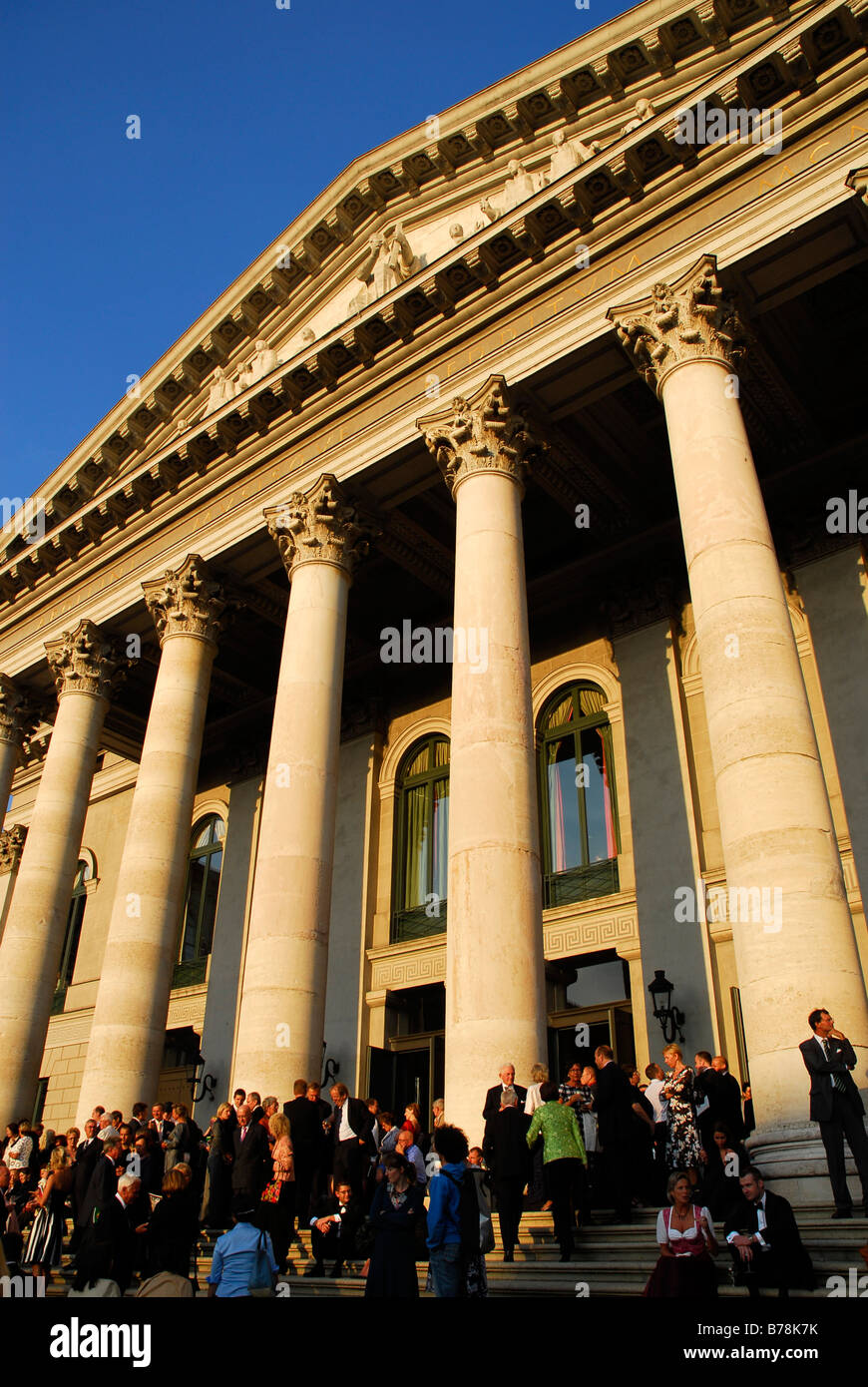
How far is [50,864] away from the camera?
2042 centimetres

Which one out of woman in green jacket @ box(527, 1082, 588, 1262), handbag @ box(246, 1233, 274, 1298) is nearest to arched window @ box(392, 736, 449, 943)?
woman in green jacket @ box(527, 1082, 588, 1262)

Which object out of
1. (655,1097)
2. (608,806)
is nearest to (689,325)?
(608,806)

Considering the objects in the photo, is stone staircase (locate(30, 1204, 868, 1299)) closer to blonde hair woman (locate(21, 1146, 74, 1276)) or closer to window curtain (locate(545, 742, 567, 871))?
blonde hair woman (locate(21, 1146, 74, 1276))

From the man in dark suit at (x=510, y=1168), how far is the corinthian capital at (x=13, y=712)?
1834 centimetres

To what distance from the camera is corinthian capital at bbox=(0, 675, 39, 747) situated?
962 inches

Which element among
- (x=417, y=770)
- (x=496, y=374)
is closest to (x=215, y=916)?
(x=417, y=770)

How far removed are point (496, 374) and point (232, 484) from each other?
657 centimetres

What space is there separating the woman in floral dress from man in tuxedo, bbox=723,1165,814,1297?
90.9 inches

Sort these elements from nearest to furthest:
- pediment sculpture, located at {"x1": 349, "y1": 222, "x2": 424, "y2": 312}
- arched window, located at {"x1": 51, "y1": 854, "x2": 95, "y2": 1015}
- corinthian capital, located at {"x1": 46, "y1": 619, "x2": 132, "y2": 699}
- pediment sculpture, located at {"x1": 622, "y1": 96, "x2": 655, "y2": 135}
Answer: pediment sculpture, located at {"x1": 622, "y1": 96, "x2": 655, "y2": 135} → pediment sculpture, located at {"x1": 349, "y1": 222, "x2": 424, "y2": 312} → corinthian capital, located at {"x1": 46, "y1": 619, "x2": 132, "y2": 699} → arched window, located at {"x1": 51, "y1": 854, "x2": 95, "y2": 1015}

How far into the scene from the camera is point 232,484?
20594 mm

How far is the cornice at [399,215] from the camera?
1664 cm

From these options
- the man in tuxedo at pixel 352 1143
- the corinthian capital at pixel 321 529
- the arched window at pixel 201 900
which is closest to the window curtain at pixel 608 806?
the corinthian capital at pixel 321 529

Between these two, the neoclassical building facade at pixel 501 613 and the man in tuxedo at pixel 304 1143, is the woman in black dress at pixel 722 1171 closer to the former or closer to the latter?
the neoclassical building facade at pixel 501 613
